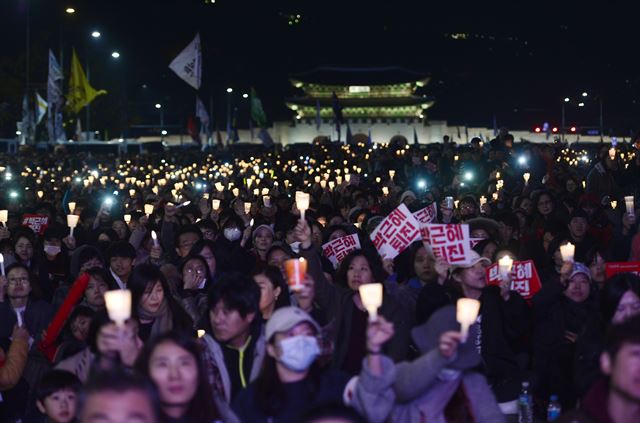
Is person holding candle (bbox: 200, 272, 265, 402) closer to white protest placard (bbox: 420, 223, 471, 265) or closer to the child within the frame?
the child

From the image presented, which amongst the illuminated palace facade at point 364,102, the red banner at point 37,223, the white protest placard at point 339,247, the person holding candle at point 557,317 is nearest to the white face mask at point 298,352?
the person holding candle at point 557,317

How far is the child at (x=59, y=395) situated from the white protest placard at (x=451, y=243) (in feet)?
9.00

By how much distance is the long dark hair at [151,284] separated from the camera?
25.2 feet

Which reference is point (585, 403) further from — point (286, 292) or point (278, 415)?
point (286, 292)

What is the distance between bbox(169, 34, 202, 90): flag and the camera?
31891 millimetres

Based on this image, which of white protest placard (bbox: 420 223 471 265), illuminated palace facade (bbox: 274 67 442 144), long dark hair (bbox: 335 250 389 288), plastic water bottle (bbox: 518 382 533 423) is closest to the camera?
long dark hair (bbox: 335 250 389 288)

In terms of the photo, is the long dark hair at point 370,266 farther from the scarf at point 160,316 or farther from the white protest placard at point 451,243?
the scarf at point 160,316

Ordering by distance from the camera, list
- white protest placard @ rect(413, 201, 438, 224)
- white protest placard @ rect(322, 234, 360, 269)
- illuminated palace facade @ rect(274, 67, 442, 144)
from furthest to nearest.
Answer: illuminated palace facade @ rect(274, 67, 442, 144), white protest placard @ rect(413, 201, 438, 224), white protest placard @ rect(322, 234, 360, 269)

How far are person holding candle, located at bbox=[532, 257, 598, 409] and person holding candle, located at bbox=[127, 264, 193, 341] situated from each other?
2177 millimetres

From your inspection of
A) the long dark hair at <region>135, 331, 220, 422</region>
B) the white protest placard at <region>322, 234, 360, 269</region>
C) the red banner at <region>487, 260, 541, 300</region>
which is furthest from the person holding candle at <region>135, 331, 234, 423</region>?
the white protest placard at <region>322, 234, 360, 269</region>

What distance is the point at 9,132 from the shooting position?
68750mm

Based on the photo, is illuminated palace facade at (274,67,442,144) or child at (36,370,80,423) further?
illuminated palace facade at (274,67,442,144)

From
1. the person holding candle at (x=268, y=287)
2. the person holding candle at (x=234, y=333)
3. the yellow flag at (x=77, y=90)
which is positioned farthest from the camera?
the yellow flag at (x=77, y=90)

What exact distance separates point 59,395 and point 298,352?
Result: 1332mm
